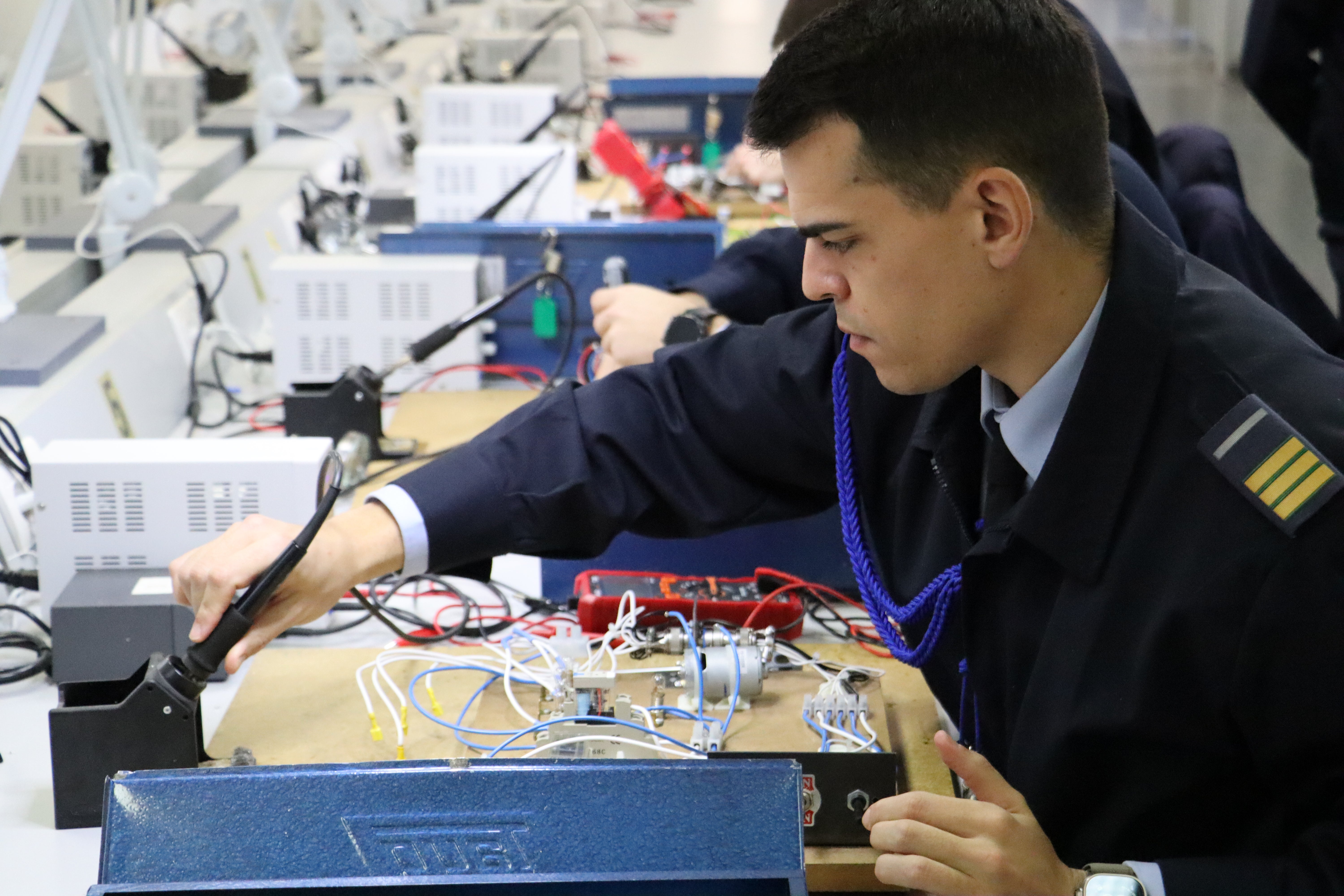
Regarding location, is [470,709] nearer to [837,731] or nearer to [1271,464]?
[837,731]

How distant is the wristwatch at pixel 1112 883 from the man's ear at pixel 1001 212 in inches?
17.0

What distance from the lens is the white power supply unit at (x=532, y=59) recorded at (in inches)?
173

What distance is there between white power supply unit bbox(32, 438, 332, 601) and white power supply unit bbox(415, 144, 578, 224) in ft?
4.14

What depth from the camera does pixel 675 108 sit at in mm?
3682

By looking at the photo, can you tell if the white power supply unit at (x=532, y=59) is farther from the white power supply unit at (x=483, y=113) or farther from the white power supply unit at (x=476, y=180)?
the white power supply unit at (x=476, y=180)

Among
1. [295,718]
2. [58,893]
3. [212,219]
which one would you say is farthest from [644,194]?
[58,893]

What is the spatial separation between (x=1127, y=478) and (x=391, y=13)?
4.39 metres

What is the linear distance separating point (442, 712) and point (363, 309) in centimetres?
108

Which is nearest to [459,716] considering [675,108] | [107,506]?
[107,506]

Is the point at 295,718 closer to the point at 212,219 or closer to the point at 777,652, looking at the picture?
the point at 777,652

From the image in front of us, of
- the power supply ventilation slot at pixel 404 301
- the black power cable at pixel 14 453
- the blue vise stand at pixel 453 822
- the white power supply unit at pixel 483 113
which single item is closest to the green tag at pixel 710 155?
the white power supply unit at pixel 483 113

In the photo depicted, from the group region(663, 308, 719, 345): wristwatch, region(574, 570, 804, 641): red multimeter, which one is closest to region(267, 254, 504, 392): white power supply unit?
region(663, 308, 719, 345): wristwatch

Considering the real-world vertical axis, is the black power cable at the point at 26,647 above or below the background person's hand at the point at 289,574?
below

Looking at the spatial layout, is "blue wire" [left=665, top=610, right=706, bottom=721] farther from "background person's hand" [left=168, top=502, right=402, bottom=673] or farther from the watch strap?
the watch strap
